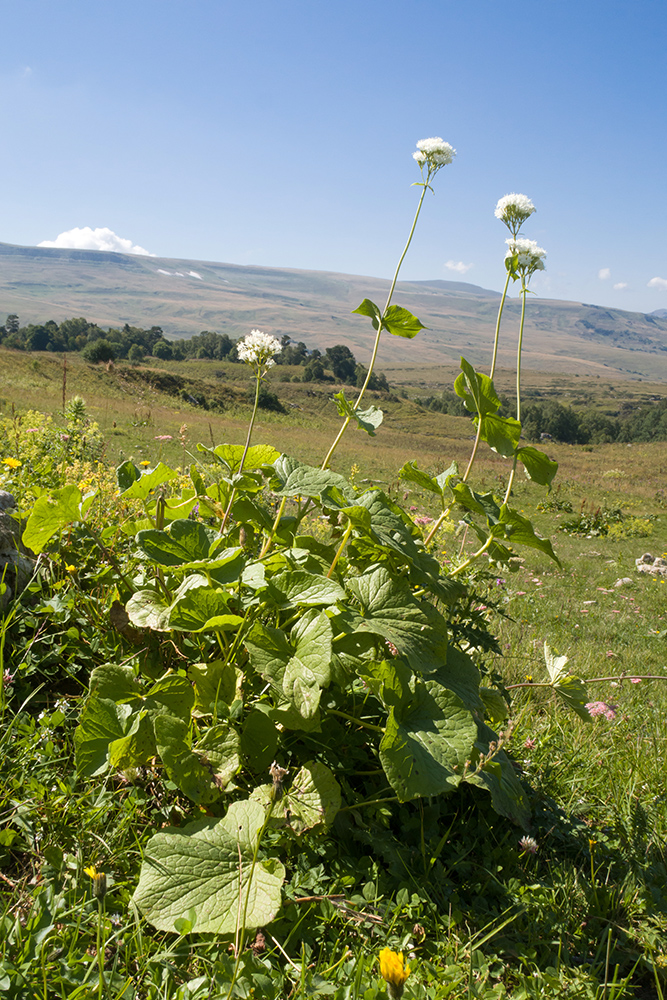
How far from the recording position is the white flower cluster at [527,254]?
2553 mm

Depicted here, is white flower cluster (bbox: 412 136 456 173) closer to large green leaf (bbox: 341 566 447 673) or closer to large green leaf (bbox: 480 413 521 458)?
large green leaf (bbox: 480 413 521 458)

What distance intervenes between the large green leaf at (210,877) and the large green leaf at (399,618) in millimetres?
586

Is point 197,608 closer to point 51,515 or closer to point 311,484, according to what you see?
point 311,484

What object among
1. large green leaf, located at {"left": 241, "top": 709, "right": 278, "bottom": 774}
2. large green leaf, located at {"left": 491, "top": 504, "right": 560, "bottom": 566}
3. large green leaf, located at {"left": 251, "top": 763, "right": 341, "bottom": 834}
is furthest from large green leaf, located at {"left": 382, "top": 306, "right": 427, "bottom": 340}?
large green leaf, located at {"left": 251, "top": 763, "right": 341, "bottom": 834}

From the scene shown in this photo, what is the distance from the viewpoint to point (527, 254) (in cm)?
258

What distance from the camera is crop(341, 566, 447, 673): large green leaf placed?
65.3 inches

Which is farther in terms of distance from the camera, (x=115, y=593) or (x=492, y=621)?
(x=492, y=621)

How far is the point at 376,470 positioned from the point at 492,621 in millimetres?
21412

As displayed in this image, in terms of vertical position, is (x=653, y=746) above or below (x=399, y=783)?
below

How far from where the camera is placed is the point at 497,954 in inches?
63.0

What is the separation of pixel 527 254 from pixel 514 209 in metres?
0.26

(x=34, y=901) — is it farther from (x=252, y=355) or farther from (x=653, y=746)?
(x=653, y=746)

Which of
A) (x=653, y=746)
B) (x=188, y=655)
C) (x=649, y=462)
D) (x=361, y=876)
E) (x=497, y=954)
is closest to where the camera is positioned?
(x=497, y=954)

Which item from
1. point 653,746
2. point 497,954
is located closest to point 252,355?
point 497,954
